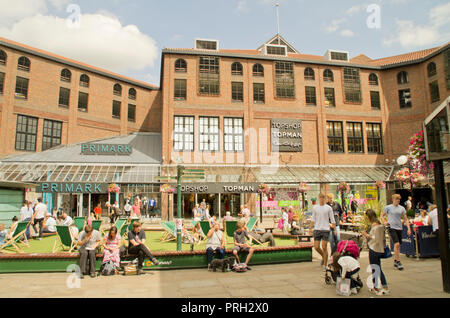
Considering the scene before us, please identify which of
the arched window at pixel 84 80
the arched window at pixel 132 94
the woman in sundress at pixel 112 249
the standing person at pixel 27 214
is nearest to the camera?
the woman in sundress at pixel 112 249

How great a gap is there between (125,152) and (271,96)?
15.1 m

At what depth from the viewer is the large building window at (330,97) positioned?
101 ft

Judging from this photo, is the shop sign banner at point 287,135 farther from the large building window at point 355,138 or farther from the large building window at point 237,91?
the large building window at point 355,138

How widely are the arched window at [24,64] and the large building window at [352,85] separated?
31.3 m

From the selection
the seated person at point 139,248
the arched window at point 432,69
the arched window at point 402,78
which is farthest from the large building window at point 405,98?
the seated person at point 139,248

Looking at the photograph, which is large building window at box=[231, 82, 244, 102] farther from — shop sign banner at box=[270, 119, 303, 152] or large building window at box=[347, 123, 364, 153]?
large building window at box=[347, 123, 364, 153]

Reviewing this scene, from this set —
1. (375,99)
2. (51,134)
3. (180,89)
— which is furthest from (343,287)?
(375,99)

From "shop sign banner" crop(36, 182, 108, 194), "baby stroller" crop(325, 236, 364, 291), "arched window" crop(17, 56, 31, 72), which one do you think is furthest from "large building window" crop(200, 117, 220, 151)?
"baby stroller" crop(325, 236, 364, 291)

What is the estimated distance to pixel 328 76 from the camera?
31328mm

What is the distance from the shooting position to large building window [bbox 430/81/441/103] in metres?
29.2

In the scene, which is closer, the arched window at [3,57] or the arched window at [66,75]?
the arched window at [3,57]

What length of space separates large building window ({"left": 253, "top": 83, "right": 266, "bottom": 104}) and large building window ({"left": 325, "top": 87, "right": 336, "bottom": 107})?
682 cm
